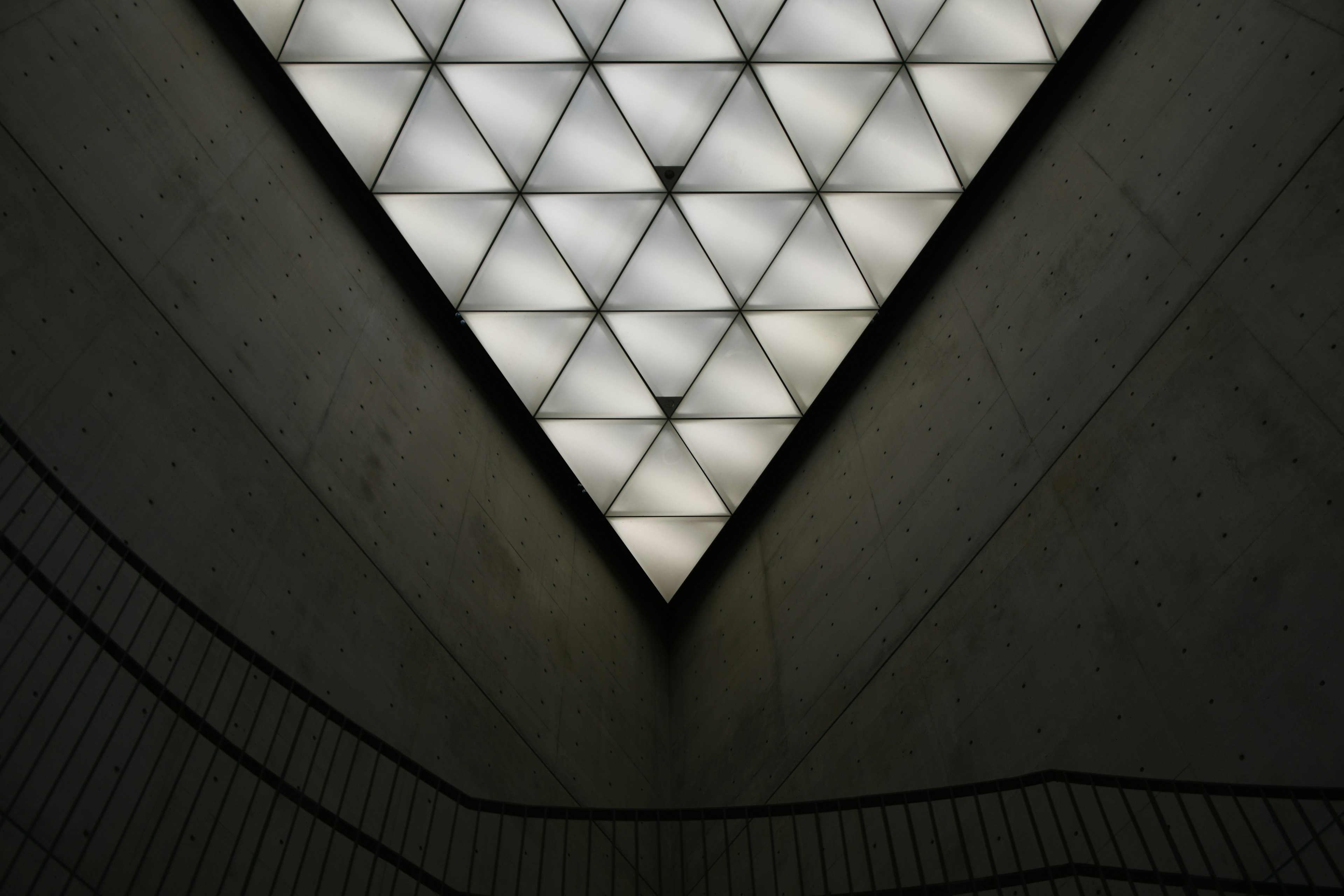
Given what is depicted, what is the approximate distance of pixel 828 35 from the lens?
86.1 feet

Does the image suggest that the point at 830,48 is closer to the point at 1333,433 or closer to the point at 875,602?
the point at 875,602

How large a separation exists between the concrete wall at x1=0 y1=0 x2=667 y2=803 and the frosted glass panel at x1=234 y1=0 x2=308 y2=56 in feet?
1.84

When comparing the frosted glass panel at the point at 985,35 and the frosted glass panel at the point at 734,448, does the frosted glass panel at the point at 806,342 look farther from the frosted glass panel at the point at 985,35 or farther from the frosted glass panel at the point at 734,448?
the frosted glass panel at the point at 985,35

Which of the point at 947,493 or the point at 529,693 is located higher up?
the point at 947,493

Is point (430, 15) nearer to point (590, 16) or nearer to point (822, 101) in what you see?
point (590, 16)

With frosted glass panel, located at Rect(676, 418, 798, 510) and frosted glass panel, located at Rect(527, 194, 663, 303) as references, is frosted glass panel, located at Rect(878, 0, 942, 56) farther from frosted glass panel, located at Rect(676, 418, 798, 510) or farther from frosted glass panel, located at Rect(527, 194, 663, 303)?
frosted glass panel, located at Rect(676, 418, 798, 510)

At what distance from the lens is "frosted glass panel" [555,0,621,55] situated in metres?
25.8

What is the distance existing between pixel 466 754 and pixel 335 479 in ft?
18.9

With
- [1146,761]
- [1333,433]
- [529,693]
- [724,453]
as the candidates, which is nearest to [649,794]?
[529,693]

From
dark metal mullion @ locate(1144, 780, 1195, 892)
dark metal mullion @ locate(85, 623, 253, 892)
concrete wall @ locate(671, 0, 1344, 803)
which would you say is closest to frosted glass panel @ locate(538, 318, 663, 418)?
concrete wall @ locate(671, 0, 1344, 803)

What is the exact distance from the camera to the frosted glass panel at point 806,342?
28906 mm

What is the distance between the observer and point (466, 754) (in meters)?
20.3

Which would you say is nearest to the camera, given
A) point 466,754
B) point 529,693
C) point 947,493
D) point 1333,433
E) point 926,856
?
point 1333,433

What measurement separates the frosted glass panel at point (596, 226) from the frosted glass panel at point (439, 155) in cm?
137
